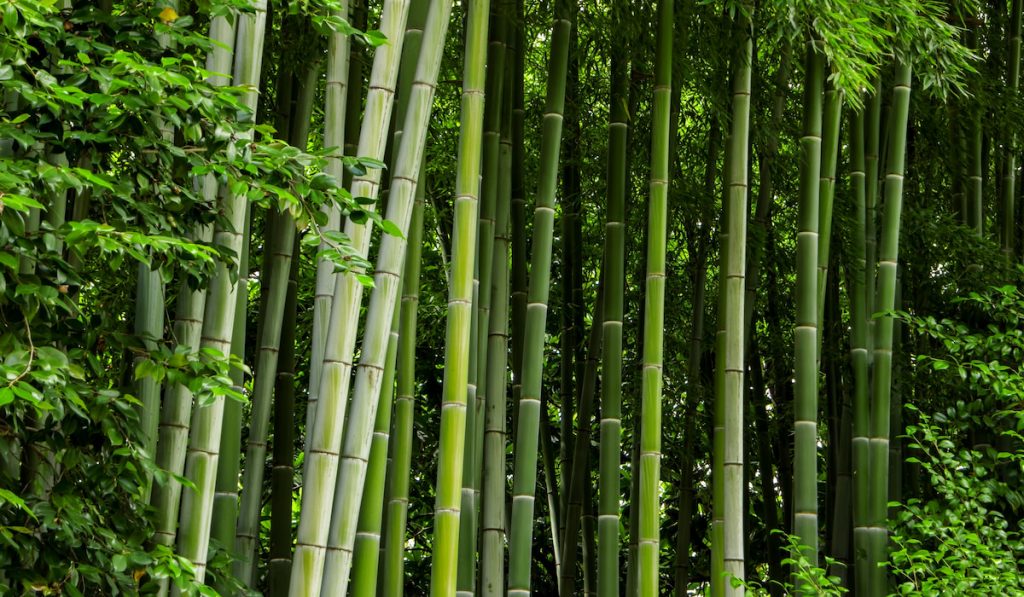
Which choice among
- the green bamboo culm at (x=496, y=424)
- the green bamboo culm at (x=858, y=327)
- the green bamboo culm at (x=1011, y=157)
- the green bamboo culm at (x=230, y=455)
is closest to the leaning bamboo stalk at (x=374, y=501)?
the green bamboo culm at (x=230, y=455)

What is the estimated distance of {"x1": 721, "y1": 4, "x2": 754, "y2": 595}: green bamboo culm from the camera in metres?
4.05

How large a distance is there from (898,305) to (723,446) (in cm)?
161

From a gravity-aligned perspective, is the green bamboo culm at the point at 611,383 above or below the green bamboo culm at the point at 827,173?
below

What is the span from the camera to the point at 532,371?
4.01m

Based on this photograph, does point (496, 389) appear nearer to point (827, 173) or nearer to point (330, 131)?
point (330, 131)

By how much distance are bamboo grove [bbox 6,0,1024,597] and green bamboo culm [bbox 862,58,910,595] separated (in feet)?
0.04

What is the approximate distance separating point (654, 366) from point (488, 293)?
2.07 feet

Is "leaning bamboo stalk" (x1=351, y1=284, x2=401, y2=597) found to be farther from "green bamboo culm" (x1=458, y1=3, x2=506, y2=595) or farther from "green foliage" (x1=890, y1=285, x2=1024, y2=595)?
"green foliage" (x1=890, y1=285, x2=1024, y2=595)

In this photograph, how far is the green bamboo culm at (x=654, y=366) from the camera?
3945 mm

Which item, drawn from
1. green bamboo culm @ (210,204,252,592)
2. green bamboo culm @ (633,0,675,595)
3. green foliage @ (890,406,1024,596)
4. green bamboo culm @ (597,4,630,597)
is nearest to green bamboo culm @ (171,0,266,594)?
green bamboo culm @ (210,204,252,592)

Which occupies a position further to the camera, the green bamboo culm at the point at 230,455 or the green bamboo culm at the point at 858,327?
the green bamboo culm at the point at 858,327

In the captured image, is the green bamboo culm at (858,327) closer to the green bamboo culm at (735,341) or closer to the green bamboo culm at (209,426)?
the green bamboo culm at (735,341)

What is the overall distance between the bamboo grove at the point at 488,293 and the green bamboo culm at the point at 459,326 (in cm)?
1

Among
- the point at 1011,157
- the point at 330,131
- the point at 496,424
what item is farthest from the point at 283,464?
the point at 1011,157
